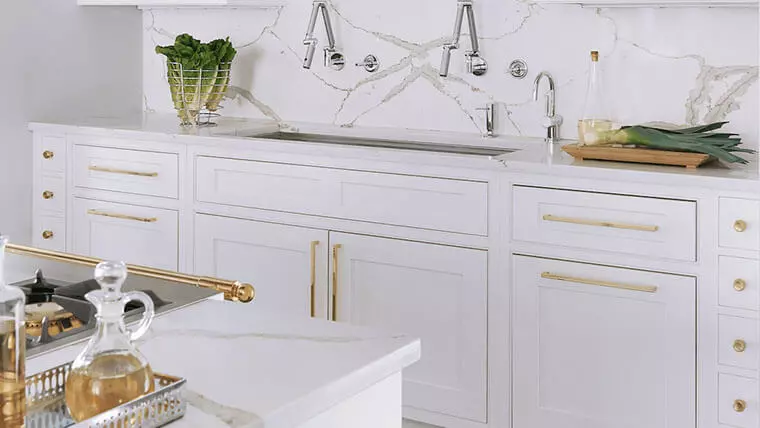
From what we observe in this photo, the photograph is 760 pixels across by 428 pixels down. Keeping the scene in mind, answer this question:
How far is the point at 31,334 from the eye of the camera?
56.4 inches

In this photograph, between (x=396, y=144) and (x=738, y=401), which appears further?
(x=396, y=144)

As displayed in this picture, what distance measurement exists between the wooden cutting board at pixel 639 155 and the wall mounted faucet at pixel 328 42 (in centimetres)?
120

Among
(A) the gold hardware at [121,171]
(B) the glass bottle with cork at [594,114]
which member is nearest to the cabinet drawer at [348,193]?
(A) the gold hardware at [121,171]

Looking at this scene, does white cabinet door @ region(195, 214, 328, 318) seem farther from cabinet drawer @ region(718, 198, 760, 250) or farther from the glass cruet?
the glass cruet

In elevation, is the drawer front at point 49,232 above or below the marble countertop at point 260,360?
above

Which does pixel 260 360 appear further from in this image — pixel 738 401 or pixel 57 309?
pixel 738 401

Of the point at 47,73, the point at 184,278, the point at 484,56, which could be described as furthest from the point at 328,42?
the point at 184,278

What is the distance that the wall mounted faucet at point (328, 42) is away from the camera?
3.74m

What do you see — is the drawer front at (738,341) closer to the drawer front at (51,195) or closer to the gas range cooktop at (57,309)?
the gas range cooktop at (57,309)

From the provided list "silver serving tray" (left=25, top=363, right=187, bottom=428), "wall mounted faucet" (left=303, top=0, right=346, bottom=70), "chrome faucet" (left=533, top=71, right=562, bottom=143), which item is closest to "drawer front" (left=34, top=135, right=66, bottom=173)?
"wall mounted faucet" (left=303, top=0, right=346, bottom=70)

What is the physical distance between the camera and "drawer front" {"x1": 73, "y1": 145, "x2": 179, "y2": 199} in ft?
11.7

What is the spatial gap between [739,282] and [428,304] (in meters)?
0.93

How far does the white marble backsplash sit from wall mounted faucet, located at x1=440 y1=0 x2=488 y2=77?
33 mm

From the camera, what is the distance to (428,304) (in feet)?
10.2
